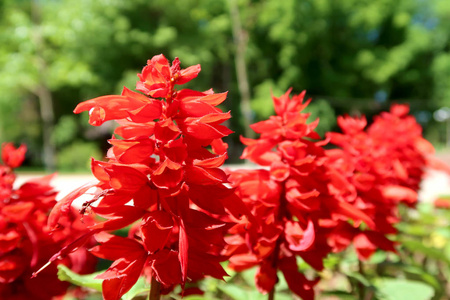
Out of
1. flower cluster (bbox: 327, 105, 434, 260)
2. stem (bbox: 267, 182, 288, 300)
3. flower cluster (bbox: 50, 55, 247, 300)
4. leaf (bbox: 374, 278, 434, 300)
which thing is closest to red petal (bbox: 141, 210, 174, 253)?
flower cluster (bbox: 50, 55, 247, 300)

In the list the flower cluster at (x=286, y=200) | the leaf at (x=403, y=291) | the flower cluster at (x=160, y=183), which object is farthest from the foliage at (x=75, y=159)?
the flower cluster at (x=160, y=183)

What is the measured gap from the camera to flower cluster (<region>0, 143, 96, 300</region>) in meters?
1.03

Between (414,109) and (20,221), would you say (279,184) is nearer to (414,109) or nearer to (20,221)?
(20,221)

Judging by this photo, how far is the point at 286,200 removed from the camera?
1067 mm

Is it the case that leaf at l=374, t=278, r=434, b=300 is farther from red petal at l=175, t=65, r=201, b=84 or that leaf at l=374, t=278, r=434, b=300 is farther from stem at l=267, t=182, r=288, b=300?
red petal at l=175, t=65, r=201, b=84

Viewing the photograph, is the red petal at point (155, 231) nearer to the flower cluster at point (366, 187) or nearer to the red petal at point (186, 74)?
the red petal at point (186, 74)

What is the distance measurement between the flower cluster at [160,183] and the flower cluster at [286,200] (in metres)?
0.21

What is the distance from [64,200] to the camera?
0.79 m

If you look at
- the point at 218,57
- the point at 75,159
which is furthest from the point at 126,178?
the point at 218,57

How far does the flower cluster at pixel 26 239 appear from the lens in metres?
1.03

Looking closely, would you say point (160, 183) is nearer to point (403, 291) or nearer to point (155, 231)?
point (155, 231)

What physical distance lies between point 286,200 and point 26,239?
0.69 metres

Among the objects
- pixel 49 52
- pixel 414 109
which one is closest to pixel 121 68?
pixel 49 52

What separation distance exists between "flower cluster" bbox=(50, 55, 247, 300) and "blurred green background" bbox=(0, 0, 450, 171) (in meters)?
14.1
